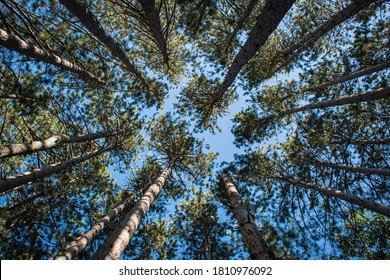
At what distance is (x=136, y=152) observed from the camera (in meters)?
10.6

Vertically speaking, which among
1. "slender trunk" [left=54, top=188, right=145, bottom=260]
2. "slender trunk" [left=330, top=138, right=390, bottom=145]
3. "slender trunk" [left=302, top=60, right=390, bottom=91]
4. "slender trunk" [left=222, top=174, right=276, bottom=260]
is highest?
"slender trunk" [left=302, top=60, right=390, bottom=91]

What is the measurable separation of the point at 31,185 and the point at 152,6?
825cm

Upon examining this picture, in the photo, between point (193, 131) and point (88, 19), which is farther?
point (193, 131)

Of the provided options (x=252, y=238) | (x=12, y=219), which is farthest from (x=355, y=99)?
(x=12, y=219)

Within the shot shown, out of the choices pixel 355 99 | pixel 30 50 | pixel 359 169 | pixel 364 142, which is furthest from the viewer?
pixel 364 142

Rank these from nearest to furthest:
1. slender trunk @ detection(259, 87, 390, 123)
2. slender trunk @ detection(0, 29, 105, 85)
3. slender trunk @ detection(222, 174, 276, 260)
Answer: slender trunk @ detection(222, 174, 276, 260), slender trunk @ detection(0, 29, 105, 85), slender trunk @ detection(259, 87, 390, 123)

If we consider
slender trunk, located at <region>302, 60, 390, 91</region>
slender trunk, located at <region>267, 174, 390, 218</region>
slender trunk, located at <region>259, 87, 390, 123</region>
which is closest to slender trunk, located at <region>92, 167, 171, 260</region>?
slender trunk, located at <region>267, 174, 390, 218</region>

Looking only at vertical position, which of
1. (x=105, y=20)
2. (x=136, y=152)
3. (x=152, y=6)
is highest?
(x=105, y=20)

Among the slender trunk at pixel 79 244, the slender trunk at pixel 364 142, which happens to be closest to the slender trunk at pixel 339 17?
the slender trunk at pixel 364 142

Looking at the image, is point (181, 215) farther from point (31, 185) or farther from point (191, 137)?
point (31, 185)

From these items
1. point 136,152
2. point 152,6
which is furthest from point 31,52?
point 136,152

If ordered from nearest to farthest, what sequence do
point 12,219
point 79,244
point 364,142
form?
point 79,244 → point 12,219 → point 364,142

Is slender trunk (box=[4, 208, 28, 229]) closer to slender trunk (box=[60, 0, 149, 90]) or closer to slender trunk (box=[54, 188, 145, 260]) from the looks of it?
slender trunk (box=[54, 188, 145, 260])

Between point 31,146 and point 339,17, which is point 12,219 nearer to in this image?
point 31,146
